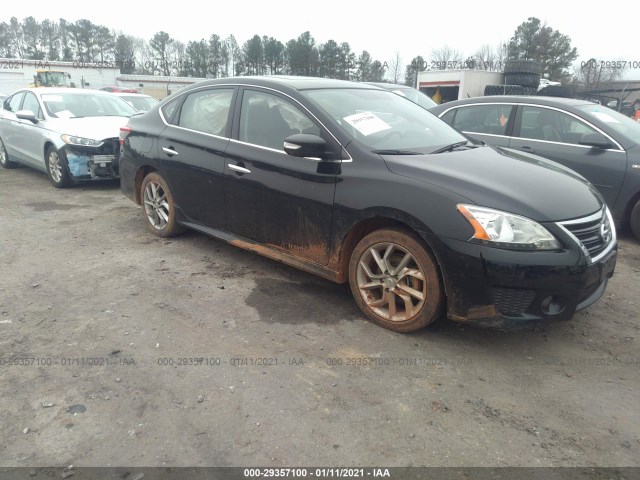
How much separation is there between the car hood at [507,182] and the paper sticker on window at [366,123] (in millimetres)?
390

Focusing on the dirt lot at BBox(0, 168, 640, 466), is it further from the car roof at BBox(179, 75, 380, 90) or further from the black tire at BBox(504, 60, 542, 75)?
the black tire at BBox(504, 60, 542, 75)

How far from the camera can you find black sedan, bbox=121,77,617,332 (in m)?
2.90

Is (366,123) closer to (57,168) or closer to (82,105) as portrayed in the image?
(57,168)

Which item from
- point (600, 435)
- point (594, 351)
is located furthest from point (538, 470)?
point (594, 351)

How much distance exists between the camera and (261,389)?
273 centimetres

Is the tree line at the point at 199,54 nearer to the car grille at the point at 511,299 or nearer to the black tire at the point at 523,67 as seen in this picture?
the black tire at the point at 523,67

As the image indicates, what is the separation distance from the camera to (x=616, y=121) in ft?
19.0

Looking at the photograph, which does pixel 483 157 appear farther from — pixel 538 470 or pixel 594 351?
pixel 538 470

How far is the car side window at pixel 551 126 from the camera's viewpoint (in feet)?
18.7

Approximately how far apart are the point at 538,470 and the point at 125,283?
3387mm

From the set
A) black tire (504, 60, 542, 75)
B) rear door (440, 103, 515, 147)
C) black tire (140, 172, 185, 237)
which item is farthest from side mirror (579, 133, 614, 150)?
black tire (504, 60, 542, 75)

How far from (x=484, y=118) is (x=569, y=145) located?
115 centimetres

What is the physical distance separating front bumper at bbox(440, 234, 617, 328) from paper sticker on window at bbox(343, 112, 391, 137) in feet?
3.88

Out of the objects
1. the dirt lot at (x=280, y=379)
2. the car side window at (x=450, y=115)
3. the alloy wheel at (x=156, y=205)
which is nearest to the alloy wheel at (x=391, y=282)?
the dirt lot at (x=280, y=379)
